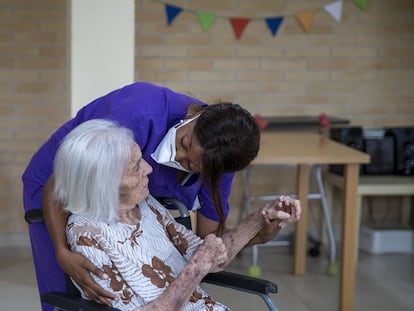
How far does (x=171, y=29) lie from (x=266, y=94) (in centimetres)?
76

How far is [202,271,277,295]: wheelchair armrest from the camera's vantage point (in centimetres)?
206

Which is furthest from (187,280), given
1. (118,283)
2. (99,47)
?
(99,47)

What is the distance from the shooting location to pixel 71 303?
181cm

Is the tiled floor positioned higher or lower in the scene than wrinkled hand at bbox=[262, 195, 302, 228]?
lower

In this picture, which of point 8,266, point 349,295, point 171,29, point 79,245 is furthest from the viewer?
point 171,29

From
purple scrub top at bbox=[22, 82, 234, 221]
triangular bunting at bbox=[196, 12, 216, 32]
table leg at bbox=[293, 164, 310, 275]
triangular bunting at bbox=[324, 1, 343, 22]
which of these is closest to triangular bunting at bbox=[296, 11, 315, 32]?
triangular bunting at bbox=[324, 1, 343, 22]

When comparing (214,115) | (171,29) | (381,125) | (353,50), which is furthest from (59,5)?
(214,115)

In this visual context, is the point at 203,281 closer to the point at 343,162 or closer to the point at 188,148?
the point at 188,148

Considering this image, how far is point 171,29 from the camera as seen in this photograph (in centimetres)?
454

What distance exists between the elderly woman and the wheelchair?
0.31 ft

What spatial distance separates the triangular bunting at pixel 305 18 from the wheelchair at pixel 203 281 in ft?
8.71

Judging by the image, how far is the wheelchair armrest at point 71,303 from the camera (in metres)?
1.79

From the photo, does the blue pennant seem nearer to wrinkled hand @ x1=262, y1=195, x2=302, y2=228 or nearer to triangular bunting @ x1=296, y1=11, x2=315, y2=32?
triangular bunting @ x1=296, y1=11, x2=315, y2=32

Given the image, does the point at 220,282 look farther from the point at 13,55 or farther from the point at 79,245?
the point at 13,55
